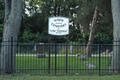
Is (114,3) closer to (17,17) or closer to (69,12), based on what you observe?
(17,17)

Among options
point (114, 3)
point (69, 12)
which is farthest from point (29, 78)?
point (69, 12)

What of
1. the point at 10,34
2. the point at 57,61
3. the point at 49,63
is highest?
the point at 10,34

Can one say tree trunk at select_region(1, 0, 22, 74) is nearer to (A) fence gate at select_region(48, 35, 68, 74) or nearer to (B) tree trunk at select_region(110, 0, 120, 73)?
(A) fence gate at select_region(48, 35, 68, 74)

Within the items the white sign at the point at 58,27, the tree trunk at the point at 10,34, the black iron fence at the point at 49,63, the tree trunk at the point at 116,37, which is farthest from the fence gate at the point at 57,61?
the tree trunk at the point at 116,37

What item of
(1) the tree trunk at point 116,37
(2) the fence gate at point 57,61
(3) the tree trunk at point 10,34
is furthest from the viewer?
(1) the tree trunk at point 116,37

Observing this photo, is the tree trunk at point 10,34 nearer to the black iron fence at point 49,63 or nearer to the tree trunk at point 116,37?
the black iron fence at point 49,63

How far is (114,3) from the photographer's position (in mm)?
10102

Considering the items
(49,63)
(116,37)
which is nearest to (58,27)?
(49,63)

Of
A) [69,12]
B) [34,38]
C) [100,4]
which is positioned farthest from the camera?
[69,12]

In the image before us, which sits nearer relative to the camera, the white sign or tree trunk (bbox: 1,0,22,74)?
tree trunk (bbox: 1,0,22,74)

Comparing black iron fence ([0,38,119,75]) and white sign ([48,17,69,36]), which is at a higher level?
white sign ([48,17,69,36])

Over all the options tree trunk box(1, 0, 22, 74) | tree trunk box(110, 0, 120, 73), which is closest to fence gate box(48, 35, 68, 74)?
tree trunk box(1, 0, 22, 74)

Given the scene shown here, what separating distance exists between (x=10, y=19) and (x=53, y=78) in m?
3.87

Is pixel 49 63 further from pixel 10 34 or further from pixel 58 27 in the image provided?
pixel 10 34
